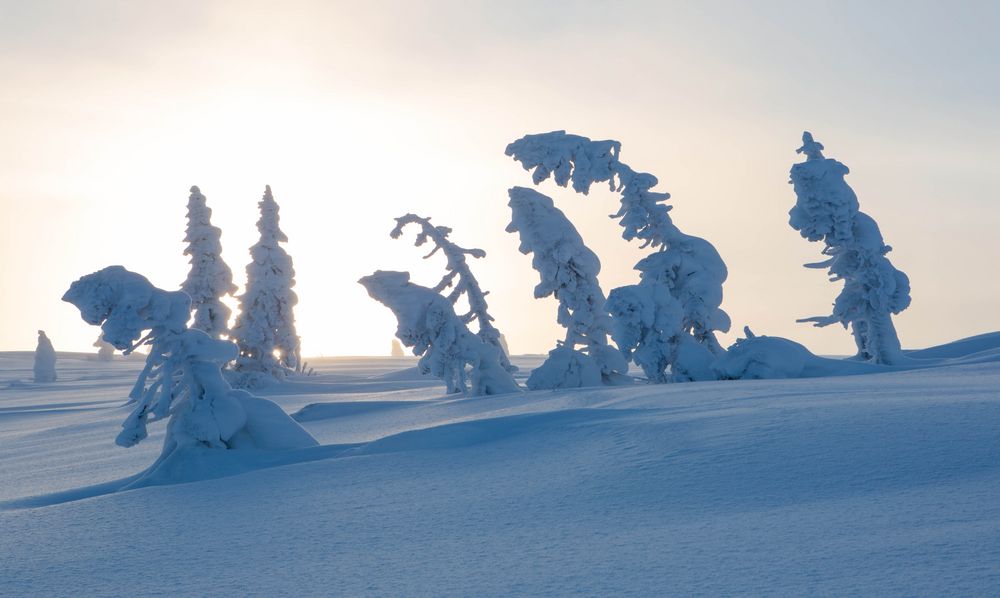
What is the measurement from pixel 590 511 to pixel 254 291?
108 feet

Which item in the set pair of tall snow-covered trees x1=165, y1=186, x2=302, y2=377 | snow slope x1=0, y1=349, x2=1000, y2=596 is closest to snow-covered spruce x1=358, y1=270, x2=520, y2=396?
snow slope x1=0, y1=349, x2=1000, y2=596

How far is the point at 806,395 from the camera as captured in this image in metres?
9.38

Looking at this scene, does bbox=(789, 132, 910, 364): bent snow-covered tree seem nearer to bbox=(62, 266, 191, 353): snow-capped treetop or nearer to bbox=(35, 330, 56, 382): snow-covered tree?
bbox=(62, 266, 191, 353): snow-capped treetop

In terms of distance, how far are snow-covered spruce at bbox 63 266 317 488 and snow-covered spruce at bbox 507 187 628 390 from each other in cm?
1276

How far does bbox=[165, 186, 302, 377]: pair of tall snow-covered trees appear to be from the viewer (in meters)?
34.9

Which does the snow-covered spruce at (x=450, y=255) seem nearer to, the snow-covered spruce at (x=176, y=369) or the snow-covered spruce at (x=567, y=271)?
the snow-covered spruce at (x=567, y=271)

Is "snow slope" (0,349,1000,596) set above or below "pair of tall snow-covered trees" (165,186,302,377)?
below

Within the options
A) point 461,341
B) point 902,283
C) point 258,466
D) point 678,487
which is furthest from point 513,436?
point 902,283

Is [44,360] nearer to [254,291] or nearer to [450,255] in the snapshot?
[254,291]

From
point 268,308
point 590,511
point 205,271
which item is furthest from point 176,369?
point 268,308

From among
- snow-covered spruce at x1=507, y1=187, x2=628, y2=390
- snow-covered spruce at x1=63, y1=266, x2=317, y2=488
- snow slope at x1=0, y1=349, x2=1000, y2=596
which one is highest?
snow-covered spruce at x1=507, y1=187, x2=628, y2=390

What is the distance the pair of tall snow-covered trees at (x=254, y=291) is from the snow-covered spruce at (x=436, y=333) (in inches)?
635

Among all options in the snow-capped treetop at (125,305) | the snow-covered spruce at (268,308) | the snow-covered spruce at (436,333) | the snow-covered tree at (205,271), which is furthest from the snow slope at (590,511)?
the snow-covered spruce at (268,308)

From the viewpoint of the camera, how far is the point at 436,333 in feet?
68.2
